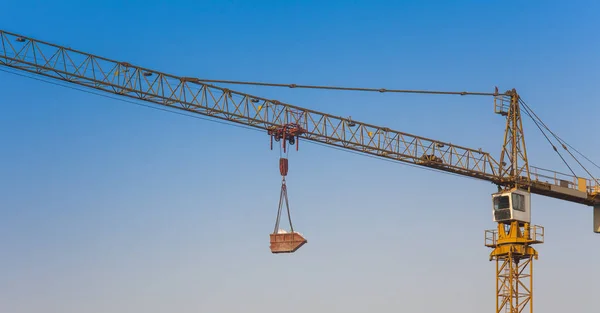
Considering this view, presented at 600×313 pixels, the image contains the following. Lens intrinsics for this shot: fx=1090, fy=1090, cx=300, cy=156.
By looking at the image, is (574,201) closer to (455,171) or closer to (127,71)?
(455,171)

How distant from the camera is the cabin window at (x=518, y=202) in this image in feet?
334

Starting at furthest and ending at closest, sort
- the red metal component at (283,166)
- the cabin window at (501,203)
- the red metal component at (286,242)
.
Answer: the cabin window at (501,203) → the red metal component at (283,166) → the red metal component at (286,242)

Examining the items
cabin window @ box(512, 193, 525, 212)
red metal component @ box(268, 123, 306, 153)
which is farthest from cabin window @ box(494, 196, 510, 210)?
red metal component @ box(268, 123, 306, 153)

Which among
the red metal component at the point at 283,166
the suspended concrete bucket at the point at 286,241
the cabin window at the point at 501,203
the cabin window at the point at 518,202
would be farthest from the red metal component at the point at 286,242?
the cabin window at the point at 518,202

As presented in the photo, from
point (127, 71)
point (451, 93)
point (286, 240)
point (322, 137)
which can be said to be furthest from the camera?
point (451, 93)

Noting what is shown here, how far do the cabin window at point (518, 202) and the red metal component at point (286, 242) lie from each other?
1041 inches

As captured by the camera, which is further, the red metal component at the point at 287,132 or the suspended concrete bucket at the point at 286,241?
the red metal component at the point at 287,132

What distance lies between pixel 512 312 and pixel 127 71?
41.1m

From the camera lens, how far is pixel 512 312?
100062mm

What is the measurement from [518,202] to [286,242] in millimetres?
28111

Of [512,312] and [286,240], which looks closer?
[286,240]

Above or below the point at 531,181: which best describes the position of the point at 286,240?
below

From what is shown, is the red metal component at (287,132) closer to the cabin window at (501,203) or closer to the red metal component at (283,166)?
the red metal component at (283,166)

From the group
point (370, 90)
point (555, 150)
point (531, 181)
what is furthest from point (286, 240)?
point (555, 150)
